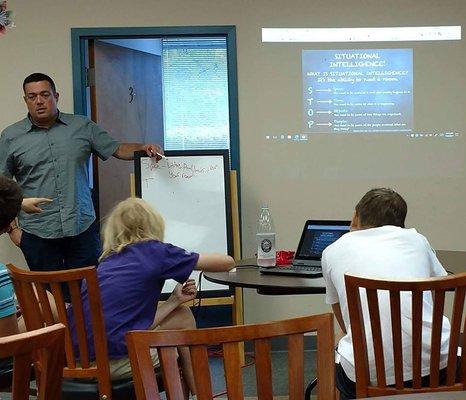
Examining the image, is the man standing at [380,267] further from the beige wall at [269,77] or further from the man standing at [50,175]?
the beige wall at [269,77]

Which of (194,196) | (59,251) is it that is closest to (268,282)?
(194,196)

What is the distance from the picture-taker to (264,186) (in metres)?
4.96

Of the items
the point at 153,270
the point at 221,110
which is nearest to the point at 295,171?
the point at 221,110

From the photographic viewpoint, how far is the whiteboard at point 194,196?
467cm

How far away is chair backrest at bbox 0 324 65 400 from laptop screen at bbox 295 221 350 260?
7.15 ft

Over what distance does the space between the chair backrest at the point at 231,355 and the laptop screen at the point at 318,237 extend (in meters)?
1.96

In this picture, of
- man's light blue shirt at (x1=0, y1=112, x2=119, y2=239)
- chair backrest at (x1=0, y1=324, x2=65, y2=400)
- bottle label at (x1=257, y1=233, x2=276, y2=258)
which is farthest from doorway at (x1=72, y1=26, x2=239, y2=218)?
chair backrest at (x1=0, y1=324, x2=65, y2=400)

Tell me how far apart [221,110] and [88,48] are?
1171 millimetres

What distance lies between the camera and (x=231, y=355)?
1530 mm

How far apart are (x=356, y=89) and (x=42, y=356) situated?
3822 mm

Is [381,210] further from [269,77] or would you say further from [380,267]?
[269,77]

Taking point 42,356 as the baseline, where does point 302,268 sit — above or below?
below

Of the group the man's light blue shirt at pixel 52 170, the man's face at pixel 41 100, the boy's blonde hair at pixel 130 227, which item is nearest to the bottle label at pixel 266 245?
the boy's blonde hair at pixel 130 227

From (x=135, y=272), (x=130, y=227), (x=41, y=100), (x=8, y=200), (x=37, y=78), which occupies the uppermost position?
(x=37, y=78)
